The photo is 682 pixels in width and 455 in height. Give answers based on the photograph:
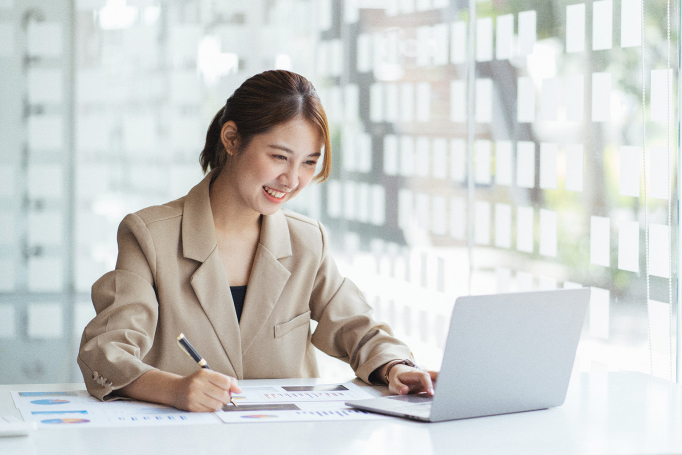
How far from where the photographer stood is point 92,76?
3264mm

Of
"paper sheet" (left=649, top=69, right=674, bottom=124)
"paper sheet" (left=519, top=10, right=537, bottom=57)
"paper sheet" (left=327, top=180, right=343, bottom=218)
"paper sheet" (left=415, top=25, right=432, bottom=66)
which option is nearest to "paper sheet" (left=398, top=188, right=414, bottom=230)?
"paper sheet" (left=327, top=180, right=343, bottom=218)

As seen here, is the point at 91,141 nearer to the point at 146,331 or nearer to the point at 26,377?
the point at 26,377

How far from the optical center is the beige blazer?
5.30 ft

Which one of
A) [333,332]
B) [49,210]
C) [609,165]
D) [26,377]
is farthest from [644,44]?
[26,377]

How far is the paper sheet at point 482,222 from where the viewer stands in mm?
3756

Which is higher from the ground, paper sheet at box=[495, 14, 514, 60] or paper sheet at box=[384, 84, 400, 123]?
paper sheet at box=[495, 14, 514, 60]

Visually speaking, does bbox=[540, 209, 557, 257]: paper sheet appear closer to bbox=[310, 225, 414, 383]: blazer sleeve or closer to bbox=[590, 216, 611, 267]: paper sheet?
bbox=[590, 216, 611, 267]: paper sheet

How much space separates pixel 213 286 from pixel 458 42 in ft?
7.71

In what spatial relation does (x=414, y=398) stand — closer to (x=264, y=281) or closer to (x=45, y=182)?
(x=264, y=281)

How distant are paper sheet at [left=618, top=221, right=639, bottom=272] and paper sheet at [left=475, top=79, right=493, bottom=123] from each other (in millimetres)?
856

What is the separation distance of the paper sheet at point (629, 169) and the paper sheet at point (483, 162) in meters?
0.70

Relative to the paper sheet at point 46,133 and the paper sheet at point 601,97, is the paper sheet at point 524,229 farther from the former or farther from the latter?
the paper sheet at point 46,133

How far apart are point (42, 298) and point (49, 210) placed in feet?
1.19

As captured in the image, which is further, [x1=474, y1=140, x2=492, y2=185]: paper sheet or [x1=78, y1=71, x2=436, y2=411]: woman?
[x1=474, y1=140, x2=492, y2=185]: paper sheet
